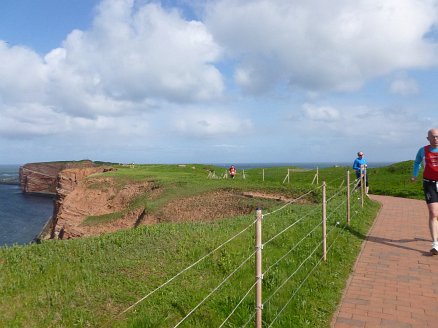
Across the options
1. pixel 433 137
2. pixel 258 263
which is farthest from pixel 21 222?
pixel 258 263

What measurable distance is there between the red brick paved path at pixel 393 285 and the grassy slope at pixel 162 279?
26 cm

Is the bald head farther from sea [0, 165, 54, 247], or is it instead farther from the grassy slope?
sea [0, 165, 54, 247]

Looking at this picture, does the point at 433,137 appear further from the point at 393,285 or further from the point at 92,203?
the point at 92,203

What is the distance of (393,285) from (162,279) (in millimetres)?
3698

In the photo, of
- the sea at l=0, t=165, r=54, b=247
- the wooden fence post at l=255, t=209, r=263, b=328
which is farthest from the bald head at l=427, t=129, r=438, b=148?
the sea at l=0, t=165, r=54, b=247

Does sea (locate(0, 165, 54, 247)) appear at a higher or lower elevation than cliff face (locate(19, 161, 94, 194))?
lower

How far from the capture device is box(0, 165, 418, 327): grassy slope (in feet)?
16.5

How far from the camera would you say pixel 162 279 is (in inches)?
243

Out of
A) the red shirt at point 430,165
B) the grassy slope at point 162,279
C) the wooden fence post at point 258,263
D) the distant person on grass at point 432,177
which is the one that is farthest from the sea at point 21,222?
the wooden fence post at point 258,263

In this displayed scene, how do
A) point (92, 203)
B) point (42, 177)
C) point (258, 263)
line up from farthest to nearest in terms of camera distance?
point (42, 177), point (92, 203), point (258, 263)

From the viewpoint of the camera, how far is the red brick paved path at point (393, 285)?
5.01 metres

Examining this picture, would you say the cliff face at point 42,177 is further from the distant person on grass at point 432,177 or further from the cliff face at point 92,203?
the distant person on grass at point 432,177

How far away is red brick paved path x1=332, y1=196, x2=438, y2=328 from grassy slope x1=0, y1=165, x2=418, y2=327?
0.85 feet

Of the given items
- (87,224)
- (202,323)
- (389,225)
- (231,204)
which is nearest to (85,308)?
(202,323)
